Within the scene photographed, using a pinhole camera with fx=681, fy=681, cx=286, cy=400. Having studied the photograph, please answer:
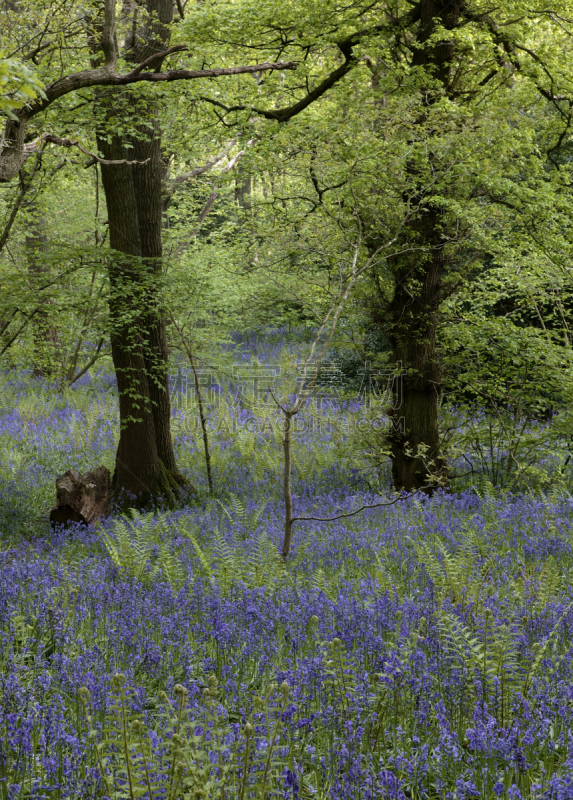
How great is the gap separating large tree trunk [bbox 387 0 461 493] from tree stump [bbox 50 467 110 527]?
440cm

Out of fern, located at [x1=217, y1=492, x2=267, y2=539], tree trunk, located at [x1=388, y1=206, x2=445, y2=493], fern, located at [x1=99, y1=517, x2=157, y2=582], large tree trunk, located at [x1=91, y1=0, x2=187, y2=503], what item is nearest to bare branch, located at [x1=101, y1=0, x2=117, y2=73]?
large tree trunk, located at [x1=91, y1=0, x2=187, y2=503]

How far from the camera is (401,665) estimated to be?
345 cm

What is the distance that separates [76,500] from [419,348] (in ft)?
17.4

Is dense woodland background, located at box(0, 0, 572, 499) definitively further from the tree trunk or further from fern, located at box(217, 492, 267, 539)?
fern, located at box(217, 492, 267, 539)

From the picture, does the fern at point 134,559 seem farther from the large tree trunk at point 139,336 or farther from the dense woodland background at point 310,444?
the large tree trunk at point 139,336

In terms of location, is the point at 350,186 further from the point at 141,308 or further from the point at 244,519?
the point at 244,519

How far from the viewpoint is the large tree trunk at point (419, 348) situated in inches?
375

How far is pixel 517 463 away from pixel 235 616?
694 centimetres

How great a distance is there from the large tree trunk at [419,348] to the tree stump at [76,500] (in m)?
4.40

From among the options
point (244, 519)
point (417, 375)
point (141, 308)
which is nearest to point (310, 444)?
point (417, 375)

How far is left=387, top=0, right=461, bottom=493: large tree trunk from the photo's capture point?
9.52 meters

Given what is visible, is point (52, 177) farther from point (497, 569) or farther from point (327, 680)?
point (327, 680)

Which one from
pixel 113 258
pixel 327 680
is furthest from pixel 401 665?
pixel 113 258

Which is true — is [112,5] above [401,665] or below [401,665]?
above
